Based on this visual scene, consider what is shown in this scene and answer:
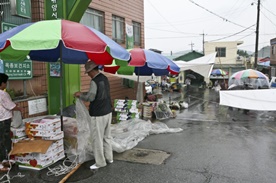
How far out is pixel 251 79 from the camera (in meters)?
16.3

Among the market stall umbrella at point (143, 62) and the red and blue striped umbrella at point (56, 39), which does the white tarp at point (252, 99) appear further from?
the red and blue striped umbrella at point (56, 39)

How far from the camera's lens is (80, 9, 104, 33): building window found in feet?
32.2

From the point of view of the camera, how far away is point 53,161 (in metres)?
5.14

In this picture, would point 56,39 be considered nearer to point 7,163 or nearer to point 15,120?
point 15,120

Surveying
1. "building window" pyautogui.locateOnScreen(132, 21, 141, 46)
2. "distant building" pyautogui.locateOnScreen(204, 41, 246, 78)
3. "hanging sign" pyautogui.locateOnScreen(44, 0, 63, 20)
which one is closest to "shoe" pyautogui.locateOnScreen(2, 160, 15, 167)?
"hanging sign" pyautogui.locateOnScreen(44, 0, 63, 20)

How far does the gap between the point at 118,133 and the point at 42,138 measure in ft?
9.61

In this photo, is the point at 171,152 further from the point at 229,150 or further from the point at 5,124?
the point at 5,124

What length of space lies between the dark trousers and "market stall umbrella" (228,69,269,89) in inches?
550

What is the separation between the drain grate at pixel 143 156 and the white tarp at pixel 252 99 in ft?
21.3

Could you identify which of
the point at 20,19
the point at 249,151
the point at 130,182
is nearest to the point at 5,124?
the point at 130,182

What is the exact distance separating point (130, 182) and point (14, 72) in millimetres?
4299

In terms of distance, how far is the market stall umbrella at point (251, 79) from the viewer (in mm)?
15328

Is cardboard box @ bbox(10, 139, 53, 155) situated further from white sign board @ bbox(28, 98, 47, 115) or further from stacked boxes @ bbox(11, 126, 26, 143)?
white sign board @ bbox(28, 98, 47, 115)

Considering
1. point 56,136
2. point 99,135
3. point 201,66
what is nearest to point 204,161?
point 99,135
